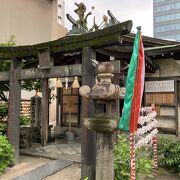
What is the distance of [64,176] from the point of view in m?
6.71

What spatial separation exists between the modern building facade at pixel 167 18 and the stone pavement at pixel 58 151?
374 ft

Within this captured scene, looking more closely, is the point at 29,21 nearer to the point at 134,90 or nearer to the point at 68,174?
the point at 68,174

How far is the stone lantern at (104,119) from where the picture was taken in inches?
196

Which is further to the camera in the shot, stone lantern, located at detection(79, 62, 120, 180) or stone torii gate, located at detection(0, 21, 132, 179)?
stone torii gate, located at detection(0, 21, 132, 179)

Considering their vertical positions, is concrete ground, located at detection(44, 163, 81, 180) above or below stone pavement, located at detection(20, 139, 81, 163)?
below

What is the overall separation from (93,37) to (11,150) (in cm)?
409

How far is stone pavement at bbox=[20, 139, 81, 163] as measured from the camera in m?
8.55

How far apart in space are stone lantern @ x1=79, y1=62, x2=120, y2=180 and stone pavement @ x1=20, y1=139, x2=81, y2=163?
291 cm

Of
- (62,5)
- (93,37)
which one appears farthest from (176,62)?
(62,5)

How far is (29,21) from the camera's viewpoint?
944 inches

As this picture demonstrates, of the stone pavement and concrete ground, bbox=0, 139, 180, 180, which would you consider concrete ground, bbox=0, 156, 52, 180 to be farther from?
the stone pavement

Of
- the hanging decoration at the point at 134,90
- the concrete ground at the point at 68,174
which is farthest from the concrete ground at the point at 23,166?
the hanging decoration at the point at 134,90

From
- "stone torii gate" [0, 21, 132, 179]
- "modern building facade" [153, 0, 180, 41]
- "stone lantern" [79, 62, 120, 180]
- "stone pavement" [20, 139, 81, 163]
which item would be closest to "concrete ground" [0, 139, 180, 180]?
"stone pavement" [20, 139, 81, 163]

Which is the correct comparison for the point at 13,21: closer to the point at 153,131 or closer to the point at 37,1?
the point at 37,1
